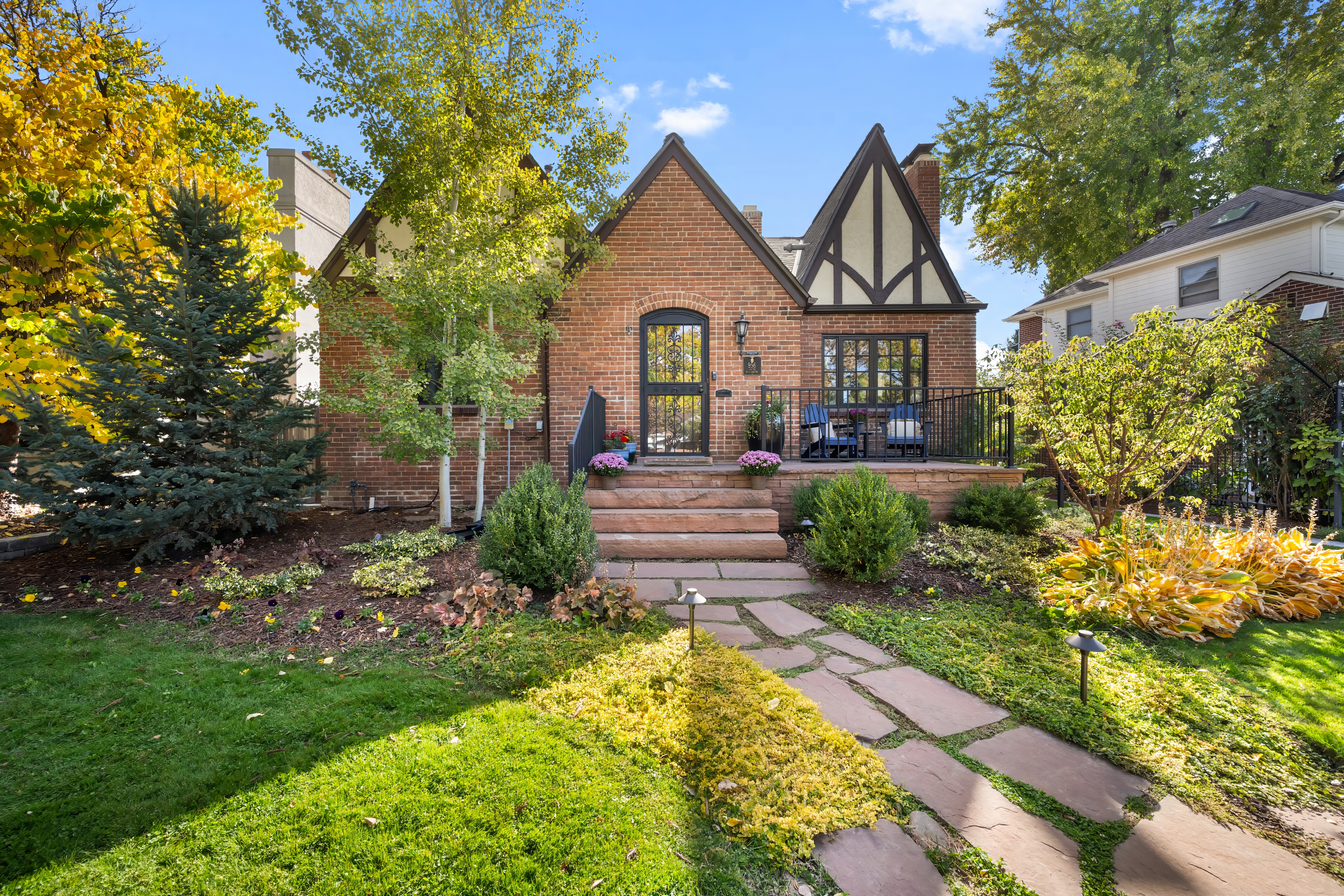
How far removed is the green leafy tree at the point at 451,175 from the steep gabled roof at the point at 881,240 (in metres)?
5.02

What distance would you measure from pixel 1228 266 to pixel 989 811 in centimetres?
1702

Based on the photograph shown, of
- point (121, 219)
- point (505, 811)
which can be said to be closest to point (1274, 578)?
point (505, 811)

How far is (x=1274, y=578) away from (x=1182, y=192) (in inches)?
679

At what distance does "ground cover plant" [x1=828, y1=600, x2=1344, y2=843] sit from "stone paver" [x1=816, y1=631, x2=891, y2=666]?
100mm

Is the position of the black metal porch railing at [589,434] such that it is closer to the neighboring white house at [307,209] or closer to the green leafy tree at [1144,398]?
the green leafy tree at [1144,398]

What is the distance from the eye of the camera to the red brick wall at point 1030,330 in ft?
62.6

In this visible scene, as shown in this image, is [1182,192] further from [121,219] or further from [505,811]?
[121,219]

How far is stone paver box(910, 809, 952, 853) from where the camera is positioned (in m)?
2.03

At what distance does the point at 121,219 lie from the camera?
6.69m

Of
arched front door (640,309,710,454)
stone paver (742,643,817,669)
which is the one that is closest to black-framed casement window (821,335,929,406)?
arched front door (640,309,710,454)

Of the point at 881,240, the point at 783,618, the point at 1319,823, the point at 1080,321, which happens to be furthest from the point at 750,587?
the point at 1080,321

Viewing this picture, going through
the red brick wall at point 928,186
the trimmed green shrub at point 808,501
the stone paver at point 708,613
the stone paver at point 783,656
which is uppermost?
the red brick wall at point 928,186

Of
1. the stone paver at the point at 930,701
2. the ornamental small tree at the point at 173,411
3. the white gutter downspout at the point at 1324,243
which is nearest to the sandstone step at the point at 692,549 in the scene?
the stone paver at the point at 930,701

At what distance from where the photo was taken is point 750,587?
17.1ft
